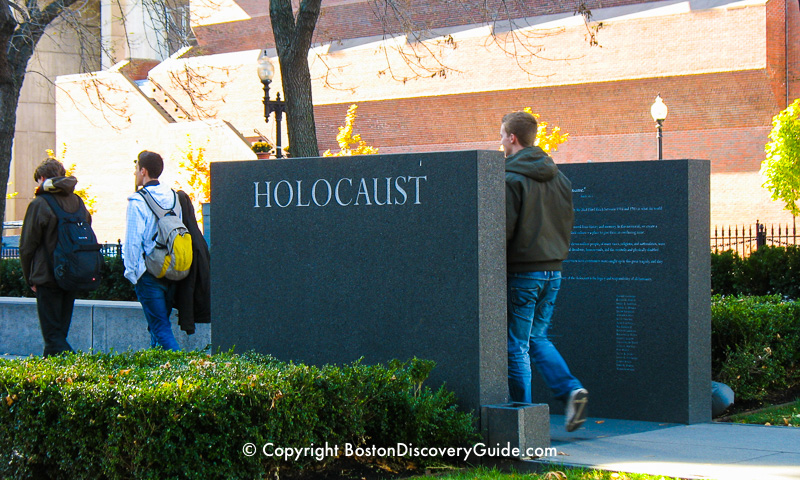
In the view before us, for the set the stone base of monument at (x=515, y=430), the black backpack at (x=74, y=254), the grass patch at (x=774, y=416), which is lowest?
the grass patch at (x=774, y=416)

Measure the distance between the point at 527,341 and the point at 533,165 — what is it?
1.08 metres

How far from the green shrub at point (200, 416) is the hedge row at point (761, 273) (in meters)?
9.05

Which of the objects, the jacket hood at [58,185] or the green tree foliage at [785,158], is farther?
the green tree foliage at [785,158]

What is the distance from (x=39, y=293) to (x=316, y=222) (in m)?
3.67

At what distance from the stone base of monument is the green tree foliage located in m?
22.3

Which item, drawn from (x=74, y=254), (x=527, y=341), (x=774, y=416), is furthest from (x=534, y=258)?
(x=74, y=254)

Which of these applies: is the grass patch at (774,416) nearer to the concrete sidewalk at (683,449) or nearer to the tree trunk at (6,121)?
the concrete sidewalk at (683,449)

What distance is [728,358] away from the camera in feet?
25.5

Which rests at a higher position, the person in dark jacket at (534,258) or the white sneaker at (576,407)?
the person in dark jacket at (534,258)

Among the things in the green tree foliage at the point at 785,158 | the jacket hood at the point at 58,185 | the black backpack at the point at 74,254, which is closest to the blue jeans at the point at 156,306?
the black backpack at the point at 74,254

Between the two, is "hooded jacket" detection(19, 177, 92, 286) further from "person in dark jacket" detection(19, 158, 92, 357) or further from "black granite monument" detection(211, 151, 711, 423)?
"black granite monument" detection(211, 151, 711, 423)

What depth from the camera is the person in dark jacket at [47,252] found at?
8414mm

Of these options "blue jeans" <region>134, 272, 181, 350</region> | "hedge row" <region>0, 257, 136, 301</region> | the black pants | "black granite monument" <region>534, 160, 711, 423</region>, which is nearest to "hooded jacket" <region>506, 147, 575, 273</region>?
"black granite monument" <region>534, 160, 711, 423</region>

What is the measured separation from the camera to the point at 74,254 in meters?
8.43
